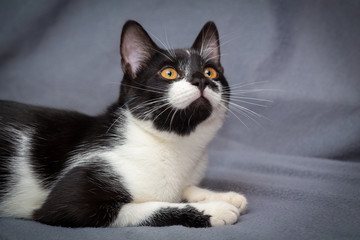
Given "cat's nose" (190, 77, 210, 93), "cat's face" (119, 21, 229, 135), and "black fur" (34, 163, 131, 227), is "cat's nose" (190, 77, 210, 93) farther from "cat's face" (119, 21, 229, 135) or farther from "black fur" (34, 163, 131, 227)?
"black fur" (34, 163, 131, 227)

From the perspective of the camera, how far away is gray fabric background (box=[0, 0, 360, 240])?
7.65 ft

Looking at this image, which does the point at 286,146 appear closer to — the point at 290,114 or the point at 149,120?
the point at 290,114

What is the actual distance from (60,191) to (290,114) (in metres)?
1.70

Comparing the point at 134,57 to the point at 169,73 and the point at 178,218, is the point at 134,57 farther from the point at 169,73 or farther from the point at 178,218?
the point at 178,218

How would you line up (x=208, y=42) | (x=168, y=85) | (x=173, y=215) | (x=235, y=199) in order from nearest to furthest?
(x=173, y=215)
(x=168, y=85)
(x=235, y=199)
(x=208, y=42)

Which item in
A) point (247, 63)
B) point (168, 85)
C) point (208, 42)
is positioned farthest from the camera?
point (247, 63)

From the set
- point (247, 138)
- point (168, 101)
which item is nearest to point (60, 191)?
point (168, 101)

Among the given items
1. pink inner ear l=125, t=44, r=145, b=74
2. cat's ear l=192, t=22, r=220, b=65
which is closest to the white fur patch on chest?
pink inner ear l=125, t=44, r=145, b=74

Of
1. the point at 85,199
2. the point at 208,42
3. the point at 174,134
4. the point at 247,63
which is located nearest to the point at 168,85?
the point at 174,134

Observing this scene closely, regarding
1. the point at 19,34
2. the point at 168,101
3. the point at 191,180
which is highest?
the point at 19,34

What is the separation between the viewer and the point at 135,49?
1.62m

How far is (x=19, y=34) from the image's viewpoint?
248cm

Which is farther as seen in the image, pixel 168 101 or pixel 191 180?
pixel 191 180

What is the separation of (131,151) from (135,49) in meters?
A: 0.46
